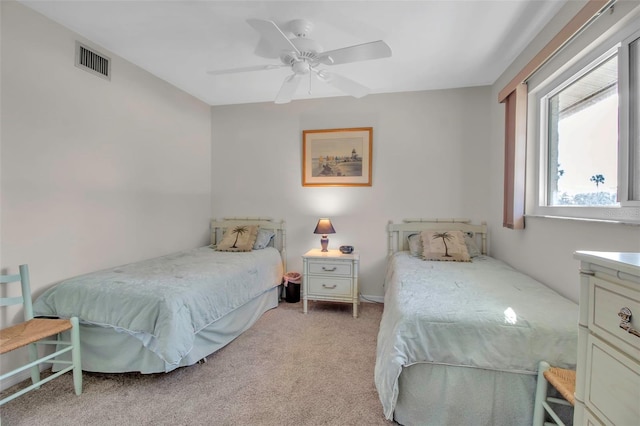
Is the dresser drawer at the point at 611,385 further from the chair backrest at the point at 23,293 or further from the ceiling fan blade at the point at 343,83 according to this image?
the chair backrest at the point at 23,293

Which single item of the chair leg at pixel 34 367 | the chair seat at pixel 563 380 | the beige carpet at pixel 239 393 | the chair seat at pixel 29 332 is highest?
the chair seat at pixel 563 380

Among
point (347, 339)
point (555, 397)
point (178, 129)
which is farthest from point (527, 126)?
point (178, 129)

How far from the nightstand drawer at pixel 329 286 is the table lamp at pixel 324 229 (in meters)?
0.42

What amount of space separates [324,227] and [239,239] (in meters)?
1.06

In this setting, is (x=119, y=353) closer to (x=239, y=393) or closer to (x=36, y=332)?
(x=36, y=332)

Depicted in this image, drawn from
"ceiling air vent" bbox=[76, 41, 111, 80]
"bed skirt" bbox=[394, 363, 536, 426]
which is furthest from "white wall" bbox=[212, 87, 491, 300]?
"bed skirt" bbox=[394, 363, 536, 426]

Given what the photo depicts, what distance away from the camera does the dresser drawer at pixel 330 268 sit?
2947mm

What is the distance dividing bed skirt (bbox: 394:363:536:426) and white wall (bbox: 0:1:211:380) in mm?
2542

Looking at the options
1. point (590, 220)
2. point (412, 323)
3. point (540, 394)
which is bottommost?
point (540, 394)

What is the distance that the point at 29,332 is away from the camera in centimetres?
160

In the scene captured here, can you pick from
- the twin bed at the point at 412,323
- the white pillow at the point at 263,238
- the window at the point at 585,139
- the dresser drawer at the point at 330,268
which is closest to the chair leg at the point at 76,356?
the twin bed at the point at 412,323

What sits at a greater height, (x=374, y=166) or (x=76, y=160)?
(x=374, y=166)

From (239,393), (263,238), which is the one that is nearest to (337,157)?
(263,238)

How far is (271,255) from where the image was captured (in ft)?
10.9
